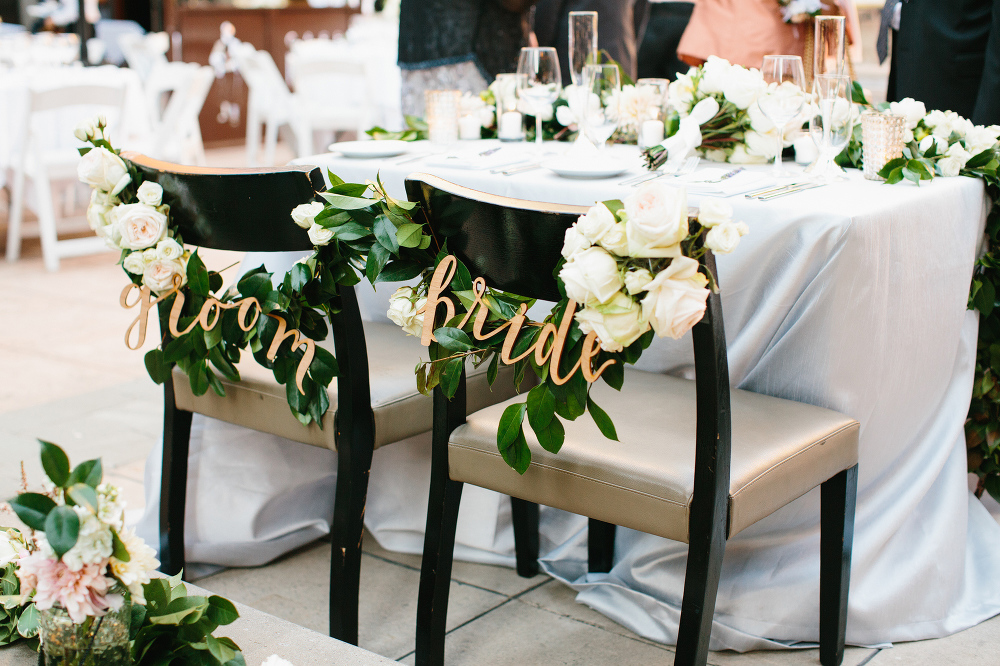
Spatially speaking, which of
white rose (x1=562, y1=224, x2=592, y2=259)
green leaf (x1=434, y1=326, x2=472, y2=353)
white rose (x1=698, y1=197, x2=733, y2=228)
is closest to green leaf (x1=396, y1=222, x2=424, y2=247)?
green leaf (x1=434, y1=326, x2=472, y2=353)

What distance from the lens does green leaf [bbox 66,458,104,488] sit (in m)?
0.85

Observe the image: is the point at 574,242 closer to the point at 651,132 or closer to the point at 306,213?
the point at 306,213

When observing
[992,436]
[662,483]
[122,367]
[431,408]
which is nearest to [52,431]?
[122,367]

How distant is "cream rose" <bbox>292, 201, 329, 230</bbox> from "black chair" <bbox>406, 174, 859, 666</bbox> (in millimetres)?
193

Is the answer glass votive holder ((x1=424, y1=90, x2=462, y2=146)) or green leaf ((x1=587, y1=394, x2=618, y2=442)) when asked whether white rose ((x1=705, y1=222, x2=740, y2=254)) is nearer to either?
green leaf ((x1=587, y1=394, x2=618, y2=442))

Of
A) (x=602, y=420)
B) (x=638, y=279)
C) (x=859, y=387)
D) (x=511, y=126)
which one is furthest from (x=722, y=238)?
(x=511, y=126)

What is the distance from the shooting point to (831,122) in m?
1.73

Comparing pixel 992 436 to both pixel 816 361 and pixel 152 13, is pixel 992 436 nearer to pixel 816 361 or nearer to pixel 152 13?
pixel 816 361

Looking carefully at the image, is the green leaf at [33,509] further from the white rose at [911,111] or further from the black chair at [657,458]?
the white rose at [911,111]

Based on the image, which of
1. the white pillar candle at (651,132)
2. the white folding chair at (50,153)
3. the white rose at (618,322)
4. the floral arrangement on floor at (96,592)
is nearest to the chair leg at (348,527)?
the floral arrangement on floor at (96,592)

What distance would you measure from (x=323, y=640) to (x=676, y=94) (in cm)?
136

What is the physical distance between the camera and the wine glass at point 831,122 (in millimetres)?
1722

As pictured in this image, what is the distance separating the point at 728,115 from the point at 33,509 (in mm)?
1552

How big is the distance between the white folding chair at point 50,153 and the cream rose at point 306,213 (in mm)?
3686
